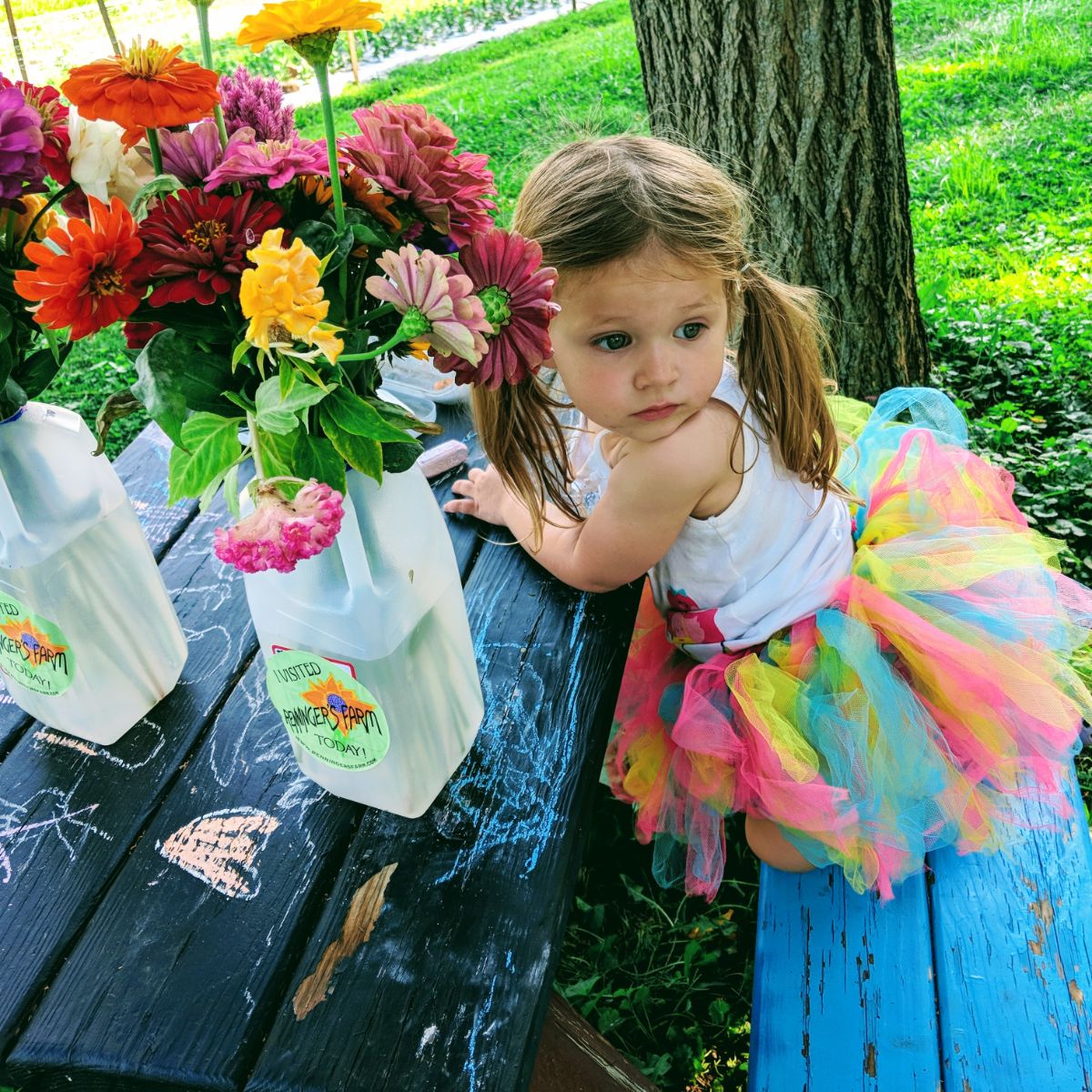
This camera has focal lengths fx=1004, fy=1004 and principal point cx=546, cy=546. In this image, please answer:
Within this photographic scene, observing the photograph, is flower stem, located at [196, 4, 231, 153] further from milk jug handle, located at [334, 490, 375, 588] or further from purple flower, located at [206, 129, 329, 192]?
milk jug handle, located at [334, 490, 375, 588]

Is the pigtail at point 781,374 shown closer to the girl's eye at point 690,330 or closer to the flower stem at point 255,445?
the girl's eye at point 690,330

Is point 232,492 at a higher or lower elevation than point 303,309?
lower

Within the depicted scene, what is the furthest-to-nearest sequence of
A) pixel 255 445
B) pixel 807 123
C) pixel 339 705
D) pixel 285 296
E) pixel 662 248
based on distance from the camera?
pixel 807 123 < pixel 662 248 < pixel 339 705 < pixel 255 445 < pixel 285 296

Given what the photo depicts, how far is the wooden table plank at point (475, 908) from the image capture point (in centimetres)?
88

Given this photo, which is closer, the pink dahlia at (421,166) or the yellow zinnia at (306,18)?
the yellow zinnia at (306,18)

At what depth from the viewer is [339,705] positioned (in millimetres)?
951

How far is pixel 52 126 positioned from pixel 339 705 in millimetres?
556

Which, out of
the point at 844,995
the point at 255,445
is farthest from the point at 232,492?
the point at 844,995

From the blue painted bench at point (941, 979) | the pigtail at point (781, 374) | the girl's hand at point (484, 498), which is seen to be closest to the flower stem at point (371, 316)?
the girl's hand at point (484, 498)

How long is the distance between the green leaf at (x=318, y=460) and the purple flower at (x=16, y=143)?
276 mm

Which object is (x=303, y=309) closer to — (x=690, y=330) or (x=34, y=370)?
(x=34, y=370)

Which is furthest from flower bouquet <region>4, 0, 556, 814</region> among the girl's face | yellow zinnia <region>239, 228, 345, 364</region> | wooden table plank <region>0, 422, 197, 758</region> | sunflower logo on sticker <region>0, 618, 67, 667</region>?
wooden table plank <region>0, 422, 197, 758</region>

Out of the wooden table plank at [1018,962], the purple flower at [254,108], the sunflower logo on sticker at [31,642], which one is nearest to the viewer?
the purple flower at [254,108]

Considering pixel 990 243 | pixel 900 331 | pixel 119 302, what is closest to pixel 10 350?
pixel 119 302
